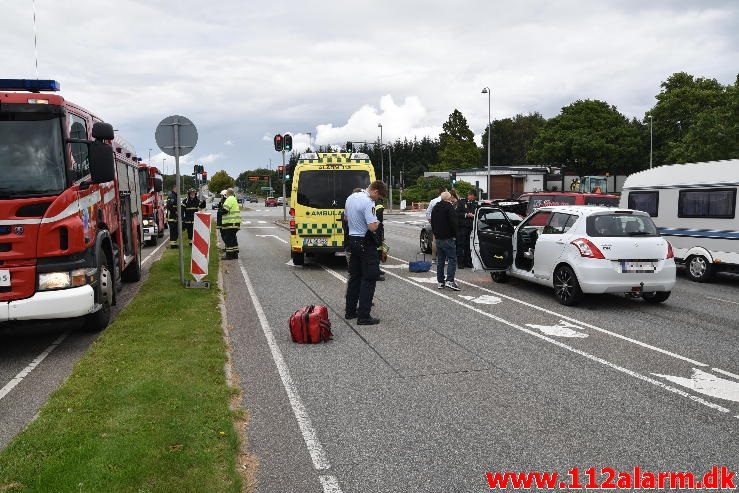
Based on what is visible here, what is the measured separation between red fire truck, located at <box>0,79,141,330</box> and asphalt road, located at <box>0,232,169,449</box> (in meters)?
0.43

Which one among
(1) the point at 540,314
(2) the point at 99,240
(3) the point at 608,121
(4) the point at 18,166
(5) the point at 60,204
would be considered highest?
(3) the point at 608,121

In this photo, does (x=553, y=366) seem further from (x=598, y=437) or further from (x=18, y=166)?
(x=18, y=166)

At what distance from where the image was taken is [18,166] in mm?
6891

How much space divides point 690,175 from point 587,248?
17.4 ft

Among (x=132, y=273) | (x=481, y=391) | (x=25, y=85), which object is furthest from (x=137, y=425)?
(x=132, y=273)

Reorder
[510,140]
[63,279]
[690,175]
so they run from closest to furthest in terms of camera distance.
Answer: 1. [63,279]
2. [690,175]
3. [510,140]

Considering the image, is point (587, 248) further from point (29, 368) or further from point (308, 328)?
point (29, 368)

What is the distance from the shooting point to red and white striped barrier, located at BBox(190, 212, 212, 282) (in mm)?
11141

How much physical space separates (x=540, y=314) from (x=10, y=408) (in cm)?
682

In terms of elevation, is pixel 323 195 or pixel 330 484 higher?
pixel 323 195

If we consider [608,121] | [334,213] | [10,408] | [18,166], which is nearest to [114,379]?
[10,408]

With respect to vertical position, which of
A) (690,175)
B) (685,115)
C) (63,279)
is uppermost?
(685,115)

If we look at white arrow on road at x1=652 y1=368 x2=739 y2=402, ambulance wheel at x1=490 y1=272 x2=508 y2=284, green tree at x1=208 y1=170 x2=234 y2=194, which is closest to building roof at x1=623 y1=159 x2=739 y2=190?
ambulance wheel at x1=490 y1=272 x2=508 y2=284

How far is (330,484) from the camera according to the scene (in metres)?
3.91
